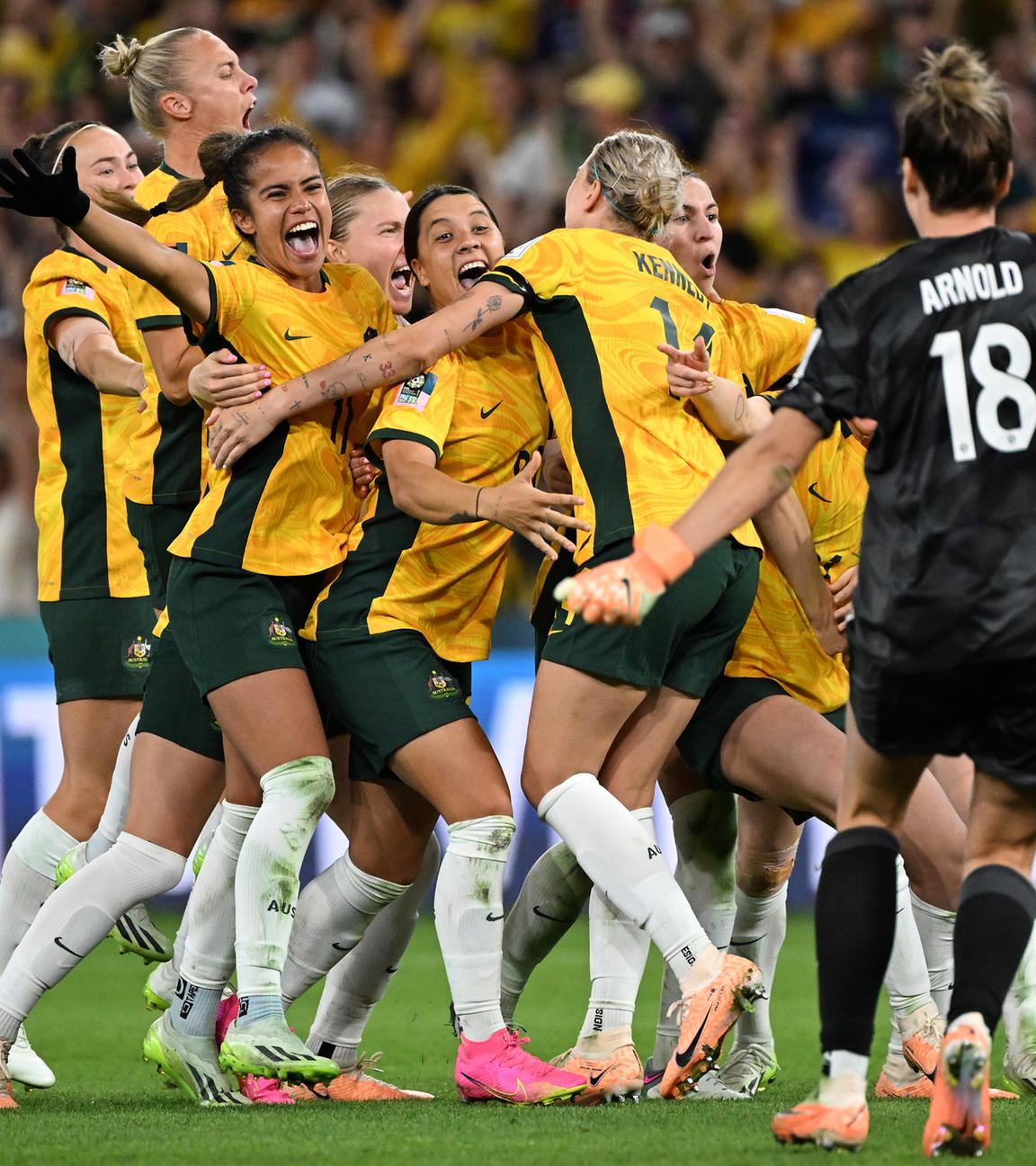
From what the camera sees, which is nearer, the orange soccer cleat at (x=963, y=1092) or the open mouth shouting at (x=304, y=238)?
the orange soccer cleat at (x=963, y=1092)

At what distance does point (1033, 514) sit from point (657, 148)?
5.72 feet

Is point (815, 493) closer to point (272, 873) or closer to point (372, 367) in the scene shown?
point (372, 367)

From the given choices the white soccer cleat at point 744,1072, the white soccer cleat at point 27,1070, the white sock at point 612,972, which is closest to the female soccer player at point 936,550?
the white sock at point 612,972

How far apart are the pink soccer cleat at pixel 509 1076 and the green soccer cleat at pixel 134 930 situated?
1.33 meters

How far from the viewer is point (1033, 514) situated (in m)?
3.16

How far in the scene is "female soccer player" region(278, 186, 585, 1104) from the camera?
424cm

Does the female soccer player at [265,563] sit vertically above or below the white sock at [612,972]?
above

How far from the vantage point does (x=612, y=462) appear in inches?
168

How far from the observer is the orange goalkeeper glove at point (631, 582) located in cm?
302

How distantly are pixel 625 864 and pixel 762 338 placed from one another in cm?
161

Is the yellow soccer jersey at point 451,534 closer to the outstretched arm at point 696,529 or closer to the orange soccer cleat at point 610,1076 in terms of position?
the orange soccer cleat at point 610,1076

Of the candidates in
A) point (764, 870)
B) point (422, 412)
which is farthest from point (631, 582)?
point (764, 870)

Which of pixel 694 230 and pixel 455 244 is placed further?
pixel 694 230

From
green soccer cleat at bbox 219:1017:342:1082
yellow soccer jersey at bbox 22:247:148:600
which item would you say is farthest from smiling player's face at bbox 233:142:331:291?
green soccer cleat at bbox 219:1017:342:1082
